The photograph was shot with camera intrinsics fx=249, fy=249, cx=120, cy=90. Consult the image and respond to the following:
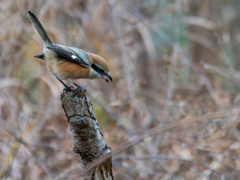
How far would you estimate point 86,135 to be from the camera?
5.08ft

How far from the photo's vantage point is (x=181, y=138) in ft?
10.4

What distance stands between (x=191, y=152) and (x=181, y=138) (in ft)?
0.81

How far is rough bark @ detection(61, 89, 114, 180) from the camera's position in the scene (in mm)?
1515

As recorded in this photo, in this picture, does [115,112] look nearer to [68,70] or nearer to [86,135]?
[68,70]

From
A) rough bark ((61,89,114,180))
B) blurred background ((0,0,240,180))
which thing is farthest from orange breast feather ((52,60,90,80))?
blurred background ((0,0,240,180))

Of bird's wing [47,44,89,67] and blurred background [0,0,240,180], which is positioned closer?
bird's wing [47,44,89,67]

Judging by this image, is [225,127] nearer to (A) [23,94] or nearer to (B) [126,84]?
(B) [126,84]

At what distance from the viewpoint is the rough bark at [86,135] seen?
59.6 inches

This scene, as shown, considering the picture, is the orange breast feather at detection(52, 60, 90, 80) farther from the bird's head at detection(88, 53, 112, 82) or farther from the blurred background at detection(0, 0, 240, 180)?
the blurred background at detection(0, 0, 240, 180)

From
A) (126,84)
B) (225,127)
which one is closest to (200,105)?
(225,127)

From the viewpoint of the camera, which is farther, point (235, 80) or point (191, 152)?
point (191, 152)

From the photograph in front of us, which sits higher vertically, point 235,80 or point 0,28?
point 0,28

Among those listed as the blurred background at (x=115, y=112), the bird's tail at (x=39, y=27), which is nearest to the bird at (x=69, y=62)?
the bird's tail at (x=39, y=27)

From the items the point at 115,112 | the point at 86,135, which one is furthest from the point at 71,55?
the point at 115,112
